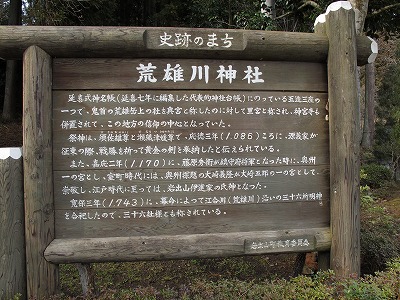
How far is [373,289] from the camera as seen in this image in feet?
8.36

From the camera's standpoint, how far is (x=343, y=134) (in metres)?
2.95

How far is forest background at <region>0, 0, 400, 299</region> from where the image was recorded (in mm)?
4184

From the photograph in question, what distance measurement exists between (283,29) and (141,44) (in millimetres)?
6841

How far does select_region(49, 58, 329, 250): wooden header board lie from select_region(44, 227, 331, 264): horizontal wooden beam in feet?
0.08

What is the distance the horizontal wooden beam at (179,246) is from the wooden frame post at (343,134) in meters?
0.21

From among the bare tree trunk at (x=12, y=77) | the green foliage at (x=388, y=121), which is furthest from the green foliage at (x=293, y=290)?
the bare tree trunk at (x=12, y=77)

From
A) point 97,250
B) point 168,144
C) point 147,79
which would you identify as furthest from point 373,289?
point 147,79

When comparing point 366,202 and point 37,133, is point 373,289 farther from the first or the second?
point 366,202

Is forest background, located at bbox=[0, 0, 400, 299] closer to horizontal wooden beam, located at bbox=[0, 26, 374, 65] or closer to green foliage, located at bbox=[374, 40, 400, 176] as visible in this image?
green foliage, located at bbox=[374, 40, 400, 176]

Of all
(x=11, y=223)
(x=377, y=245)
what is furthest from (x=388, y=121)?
(x=11, y=223)

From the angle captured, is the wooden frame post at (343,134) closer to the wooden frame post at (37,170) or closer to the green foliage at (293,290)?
the green foliage at (293,290)

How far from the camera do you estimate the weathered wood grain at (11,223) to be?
8.92ft

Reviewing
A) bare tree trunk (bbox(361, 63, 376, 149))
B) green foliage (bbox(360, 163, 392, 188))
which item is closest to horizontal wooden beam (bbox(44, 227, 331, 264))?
green foliage (bbox(360, 163, 392, 188))

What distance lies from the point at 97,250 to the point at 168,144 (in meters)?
0.90
